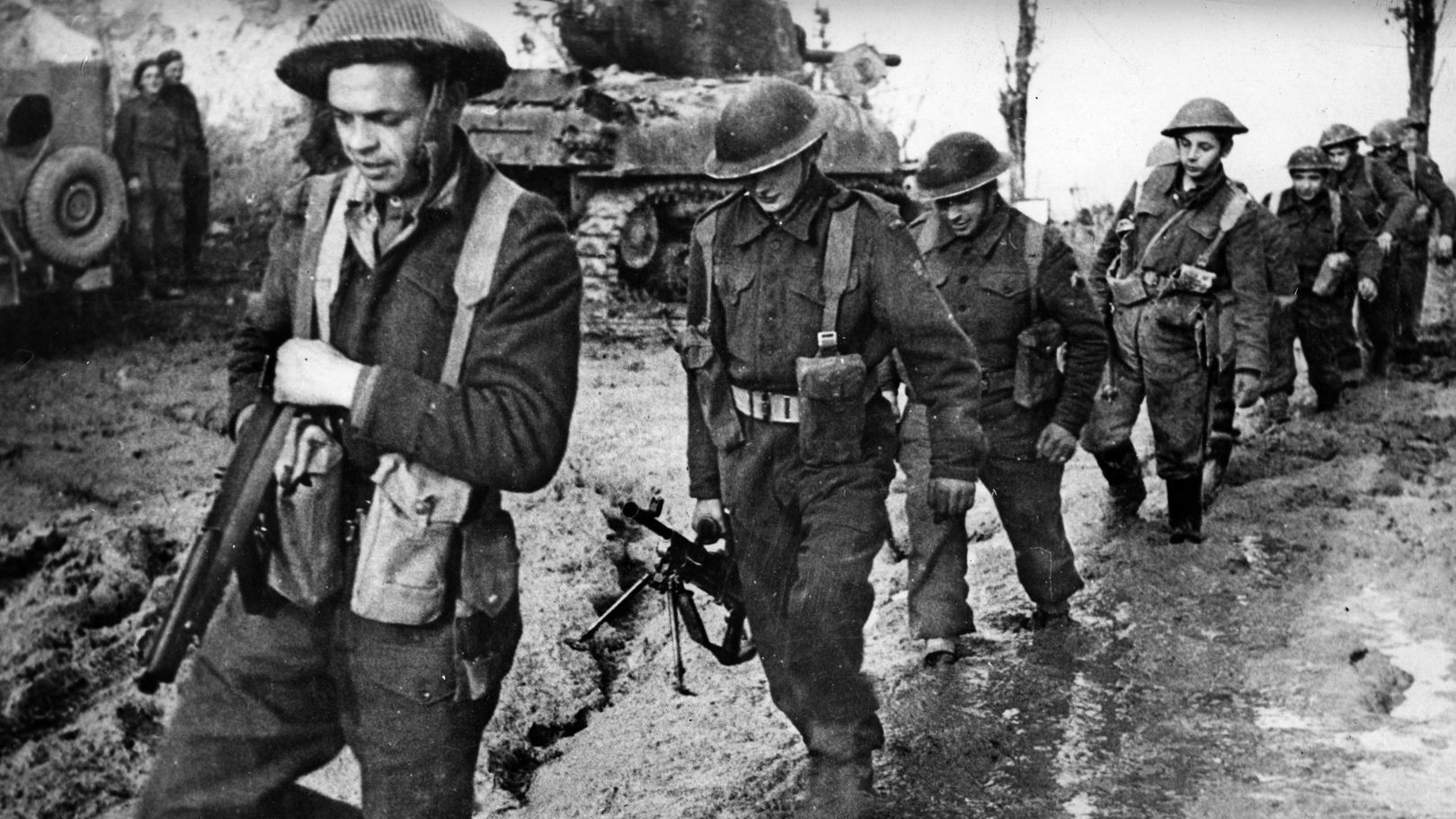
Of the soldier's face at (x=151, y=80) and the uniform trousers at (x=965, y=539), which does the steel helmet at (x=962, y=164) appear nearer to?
the uniform trousers at (x=965, y=539)

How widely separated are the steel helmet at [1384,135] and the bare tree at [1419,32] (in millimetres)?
2129

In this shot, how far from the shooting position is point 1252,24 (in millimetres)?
4988

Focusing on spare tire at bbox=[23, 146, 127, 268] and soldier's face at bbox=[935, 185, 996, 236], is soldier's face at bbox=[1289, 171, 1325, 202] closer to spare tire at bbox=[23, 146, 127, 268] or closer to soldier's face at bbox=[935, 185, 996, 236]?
soldier's face at bbox=[935, 185, 996, 236]

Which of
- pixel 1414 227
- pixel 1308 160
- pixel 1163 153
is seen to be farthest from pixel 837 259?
pixel 1414 227

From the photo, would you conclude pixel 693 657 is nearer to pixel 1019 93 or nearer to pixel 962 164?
pixel 962 164

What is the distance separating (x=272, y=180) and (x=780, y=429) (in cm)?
144

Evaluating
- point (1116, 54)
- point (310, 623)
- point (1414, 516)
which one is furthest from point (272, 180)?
point (1414, 516)

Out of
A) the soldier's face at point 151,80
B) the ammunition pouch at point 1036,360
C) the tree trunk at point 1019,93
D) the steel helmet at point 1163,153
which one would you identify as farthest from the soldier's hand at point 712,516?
the steel helmet at point 1163,153

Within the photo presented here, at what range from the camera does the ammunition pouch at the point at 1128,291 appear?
5.70 meters

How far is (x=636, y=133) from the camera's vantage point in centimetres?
851

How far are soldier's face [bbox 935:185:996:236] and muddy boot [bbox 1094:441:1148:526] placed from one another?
1689mm

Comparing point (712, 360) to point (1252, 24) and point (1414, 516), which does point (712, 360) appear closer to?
point (1252, 24)

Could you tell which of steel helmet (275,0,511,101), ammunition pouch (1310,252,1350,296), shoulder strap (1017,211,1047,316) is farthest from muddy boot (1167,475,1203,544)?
steel helmet (275,0,511,101)

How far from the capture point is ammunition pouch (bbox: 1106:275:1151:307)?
570 cm
